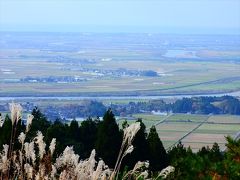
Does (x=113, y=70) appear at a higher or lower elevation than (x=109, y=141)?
higher

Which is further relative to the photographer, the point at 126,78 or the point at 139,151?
the point at 126,78

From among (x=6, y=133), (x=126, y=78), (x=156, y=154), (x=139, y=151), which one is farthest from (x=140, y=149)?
(x=126, y=78)

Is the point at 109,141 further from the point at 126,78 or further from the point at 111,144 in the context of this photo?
the point at 126,78

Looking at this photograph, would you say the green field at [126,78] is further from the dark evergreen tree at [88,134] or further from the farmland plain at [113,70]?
the dark evergreen tree at [88,134]

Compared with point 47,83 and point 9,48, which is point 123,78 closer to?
point 47,83

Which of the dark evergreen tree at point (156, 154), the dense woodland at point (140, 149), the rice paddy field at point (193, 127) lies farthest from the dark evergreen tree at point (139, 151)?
the rice paddy field at point (193, 127)

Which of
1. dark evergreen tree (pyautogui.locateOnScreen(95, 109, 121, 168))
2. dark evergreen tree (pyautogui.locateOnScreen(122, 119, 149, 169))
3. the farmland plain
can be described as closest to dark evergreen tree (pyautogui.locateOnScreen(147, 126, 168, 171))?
dark evergreen tree (pyautogui.locateOnScreen(122, 119, 149, 169))

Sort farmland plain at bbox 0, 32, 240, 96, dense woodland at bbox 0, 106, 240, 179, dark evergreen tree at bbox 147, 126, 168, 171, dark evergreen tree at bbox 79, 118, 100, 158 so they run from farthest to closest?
farmland plain at bbox 0, 32, 240, 96, dark evergreen tree at bbox 79, 118, 100, 158, dark evergreen tree at bbox 147, 126, 168, 171, dense woodland at bbox 0, 106, 240, 179

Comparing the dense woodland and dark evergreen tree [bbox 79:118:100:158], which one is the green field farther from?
the dense woodland
